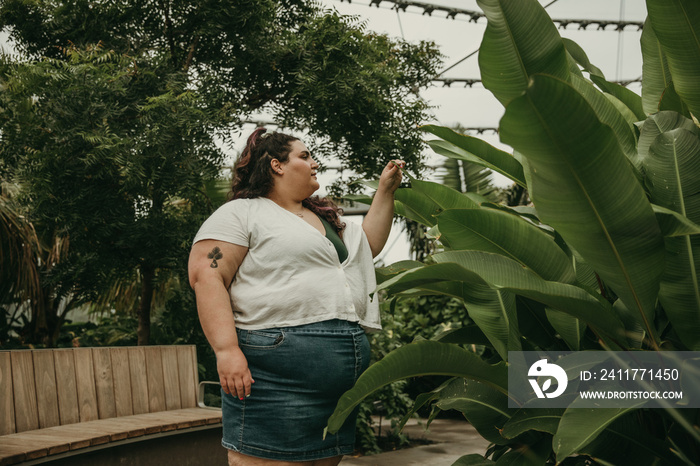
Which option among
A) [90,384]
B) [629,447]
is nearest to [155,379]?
[90,384]

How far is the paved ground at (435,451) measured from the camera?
450 cm

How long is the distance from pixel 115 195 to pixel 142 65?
1.07 metres

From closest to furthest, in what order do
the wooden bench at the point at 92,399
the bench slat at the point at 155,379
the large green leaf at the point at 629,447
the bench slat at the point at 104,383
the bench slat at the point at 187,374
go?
the large green leaf at the point at 629,447
the wooden bench at the point at 92,399
the bench slat at the point at 104,383
the bench slat at the point at 155,379
the bench slat at the point at 187,374

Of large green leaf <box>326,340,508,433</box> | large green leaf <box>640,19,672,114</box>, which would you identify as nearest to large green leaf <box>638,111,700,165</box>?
large green leaf <box>640,19,672,114</box>

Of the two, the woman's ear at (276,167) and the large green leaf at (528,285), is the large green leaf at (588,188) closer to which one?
the large green leaf at (528,285)

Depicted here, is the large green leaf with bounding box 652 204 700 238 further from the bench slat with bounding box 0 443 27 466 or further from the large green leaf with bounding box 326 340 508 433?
the bench slat with bounding box 0 443 27 466

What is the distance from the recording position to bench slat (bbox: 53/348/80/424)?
3.42m

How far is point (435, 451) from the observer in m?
4.90

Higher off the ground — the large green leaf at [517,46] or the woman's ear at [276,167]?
the large green leaf at [517,46]

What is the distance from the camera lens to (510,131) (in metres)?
1.11

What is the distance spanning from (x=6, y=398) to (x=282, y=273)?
205 centimetres

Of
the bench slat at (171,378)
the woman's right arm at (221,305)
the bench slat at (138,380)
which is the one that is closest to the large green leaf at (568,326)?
the woman's right arm at (221,305)

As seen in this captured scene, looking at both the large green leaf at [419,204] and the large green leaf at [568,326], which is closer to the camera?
the large green leaf at [568,326]

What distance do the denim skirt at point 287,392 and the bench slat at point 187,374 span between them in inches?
94.3
